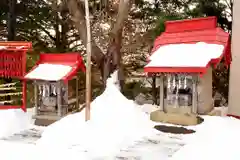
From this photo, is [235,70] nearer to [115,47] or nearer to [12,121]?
[115,47]

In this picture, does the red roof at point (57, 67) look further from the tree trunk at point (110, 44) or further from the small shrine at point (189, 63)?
the small shrine at point (189, 63)

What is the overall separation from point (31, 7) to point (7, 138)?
9.85 meters

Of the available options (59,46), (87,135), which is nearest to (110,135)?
(87,135)

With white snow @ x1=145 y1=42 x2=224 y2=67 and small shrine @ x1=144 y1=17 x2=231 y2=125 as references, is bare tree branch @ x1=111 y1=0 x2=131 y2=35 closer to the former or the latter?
small shrine @ x1=144 y1=17 x2=231 y2=125

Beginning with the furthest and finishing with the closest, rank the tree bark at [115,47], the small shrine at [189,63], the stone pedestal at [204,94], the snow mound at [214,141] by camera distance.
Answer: the tree bark at [115,47] < the stone pedestal at [204,94] < the small shrine at [189,63] < the snow mound at [214,141]

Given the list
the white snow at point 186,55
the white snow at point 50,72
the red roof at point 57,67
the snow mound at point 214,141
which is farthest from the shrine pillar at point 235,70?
the white snow at point 50,72

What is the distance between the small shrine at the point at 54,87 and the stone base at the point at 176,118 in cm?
299

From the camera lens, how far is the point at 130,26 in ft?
52.9

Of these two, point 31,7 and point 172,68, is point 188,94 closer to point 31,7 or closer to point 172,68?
point 172,68

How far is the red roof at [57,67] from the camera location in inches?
392

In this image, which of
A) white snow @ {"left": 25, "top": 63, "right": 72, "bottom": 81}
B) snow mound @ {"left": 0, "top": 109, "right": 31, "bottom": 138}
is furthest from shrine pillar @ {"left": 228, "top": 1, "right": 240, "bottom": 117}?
snow mound @ {"left": 0, "top": 109, "right": 31, "bottom": 138}

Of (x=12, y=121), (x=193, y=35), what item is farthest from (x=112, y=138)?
(x=193, y=35)

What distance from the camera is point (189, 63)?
9.21m

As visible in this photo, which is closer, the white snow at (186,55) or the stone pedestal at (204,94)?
the white snow at (186,55)
